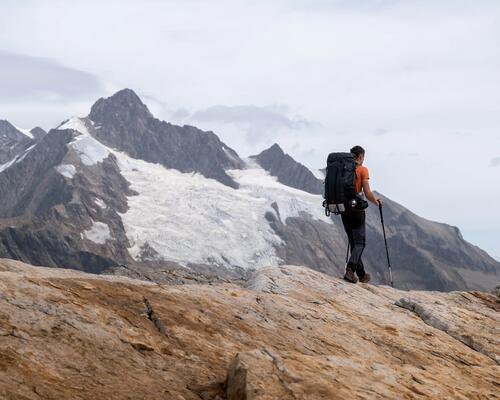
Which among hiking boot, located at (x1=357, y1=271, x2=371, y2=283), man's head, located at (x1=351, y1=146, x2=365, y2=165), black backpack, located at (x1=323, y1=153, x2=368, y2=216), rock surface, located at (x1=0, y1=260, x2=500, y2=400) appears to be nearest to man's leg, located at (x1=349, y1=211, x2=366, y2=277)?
hiking boot, located at (x1=357, y1=271, x2=371, y2=283)

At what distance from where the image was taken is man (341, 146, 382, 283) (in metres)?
16.5

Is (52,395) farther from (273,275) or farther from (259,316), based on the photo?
(273,275)

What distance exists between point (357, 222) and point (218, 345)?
26.7 feet

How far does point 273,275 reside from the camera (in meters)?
15.1

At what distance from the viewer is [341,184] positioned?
16062 mm

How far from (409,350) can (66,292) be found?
6546 millimetres

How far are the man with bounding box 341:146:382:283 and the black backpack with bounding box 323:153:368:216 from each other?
13.1 inches

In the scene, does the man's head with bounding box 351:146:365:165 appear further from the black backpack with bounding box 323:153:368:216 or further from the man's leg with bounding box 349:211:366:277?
the man's leg with bounding box 349:211:366:277

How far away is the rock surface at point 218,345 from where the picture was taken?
8.08 metres

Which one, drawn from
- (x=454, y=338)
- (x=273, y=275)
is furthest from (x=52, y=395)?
(x=454, y=338)

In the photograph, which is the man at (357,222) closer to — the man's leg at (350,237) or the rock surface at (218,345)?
the man's leg at (350,237)

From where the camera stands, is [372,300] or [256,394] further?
[372,300]

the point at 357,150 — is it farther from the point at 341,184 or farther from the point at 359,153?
the point at 341,184

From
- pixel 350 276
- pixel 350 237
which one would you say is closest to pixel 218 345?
pixel 350 276
